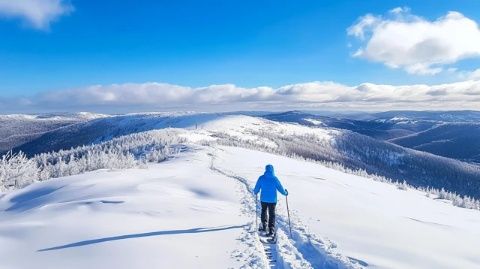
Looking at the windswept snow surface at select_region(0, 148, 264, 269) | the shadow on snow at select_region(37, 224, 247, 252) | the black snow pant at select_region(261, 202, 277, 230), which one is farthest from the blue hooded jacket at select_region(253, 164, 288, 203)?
the shadow on snow at select_region(37, 224, 247, 252)

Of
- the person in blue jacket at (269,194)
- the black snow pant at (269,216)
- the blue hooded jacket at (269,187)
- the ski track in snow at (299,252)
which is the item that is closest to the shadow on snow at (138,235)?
the black snow pant at (269,216)

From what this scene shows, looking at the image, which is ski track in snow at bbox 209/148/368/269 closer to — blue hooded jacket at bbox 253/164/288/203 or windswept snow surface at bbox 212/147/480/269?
windswept snow surface at bbox 212/147/480/269

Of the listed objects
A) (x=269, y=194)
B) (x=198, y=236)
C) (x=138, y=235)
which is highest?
(x=269, y=194)

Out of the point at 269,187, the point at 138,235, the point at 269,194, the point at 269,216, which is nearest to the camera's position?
the point at 138,235

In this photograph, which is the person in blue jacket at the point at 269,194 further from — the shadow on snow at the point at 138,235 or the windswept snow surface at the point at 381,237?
the windswept snow surface at the point at 381,237

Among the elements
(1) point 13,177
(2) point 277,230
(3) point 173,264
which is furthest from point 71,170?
(3) point 173,264

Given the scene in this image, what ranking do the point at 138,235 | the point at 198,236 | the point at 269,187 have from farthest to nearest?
1. the point at 269,187
2. the point at 198,236
3. the point at 138,235

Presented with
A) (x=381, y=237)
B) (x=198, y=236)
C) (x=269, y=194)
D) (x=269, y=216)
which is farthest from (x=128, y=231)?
(x=381, y=237)

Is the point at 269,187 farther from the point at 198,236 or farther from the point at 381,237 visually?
the point at 381,237

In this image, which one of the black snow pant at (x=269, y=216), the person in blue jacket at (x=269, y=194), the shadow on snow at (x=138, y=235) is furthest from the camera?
the person in blue jacket at (x=269, y=194)

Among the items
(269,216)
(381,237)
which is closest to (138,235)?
(269,216)

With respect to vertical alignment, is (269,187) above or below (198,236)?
above

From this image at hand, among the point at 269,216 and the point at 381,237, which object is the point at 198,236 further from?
the point at 381,237

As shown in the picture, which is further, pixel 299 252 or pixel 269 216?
pixel 269 216
